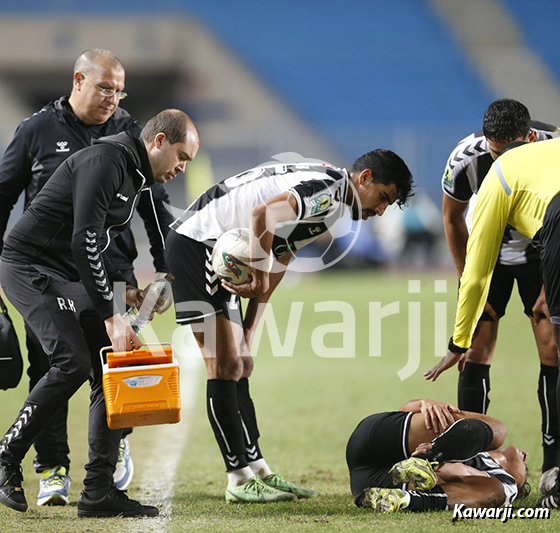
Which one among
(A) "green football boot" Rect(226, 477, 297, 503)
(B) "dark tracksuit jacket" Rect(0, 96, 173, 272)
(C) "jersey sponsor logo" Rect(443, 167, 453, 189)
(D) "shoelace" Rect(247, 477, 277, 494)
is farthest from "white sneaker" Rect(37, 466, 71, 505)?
(C) "jersey sponsor logo" Rect(443, 167, 453, 189)

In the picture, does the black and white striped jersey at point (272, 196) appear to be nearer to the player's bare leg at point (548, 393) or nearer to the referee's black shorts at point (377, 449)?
the referee's black shorts at point (377, 449)

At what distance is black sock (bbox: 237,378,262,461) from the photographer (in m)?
4.73

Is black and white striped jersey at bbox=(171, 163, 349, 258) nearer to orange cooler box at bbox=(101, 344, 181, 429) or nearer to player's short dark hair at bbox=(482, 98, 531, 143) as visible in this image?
player's short dark hair at bbox=(482, 98, 531, 143)

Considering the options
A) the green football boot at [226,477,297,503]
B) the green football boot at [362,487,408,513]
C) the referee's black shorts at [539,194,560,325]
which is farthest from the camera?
the green football boot at [226,477,297,503]

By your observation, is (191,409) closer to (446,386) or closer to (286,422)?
(286,422)

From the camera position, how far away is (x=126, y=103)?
1097 inches

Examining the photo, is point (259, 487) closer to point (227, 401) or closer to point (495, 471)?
point (227, 401)

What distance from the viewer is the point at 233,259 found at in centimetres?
438

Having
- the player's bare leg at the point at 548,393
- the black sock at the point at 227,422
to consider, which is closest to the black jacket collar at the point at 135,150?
the black sock at the point at 227,422

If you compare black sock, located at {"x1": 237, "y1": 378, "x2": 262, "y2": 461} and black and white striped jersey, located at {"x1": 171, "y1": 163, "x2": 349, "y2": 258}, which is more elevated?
black and white striped jersey, located at {"x1": 171, "y1": 163, "x2": 349, "y2": 258}

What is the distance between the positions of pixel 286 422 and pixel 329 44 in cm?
2345

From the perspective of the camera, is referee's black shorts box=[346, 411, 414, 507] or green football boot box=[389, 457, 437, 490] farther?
referee's black shorts box=[346, 411, 414, 507]

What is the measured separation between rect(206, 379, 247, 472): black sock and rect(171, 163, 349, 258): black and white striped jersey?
81cm

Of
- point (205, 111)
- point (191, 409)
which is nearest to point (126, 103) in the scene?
point (205, 111)
